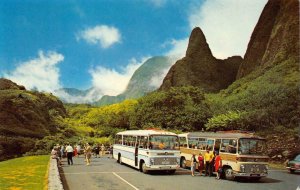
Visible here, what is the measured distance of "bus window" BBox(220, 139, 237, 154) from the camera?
22.2 m

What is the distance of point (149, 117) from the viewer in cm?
5912

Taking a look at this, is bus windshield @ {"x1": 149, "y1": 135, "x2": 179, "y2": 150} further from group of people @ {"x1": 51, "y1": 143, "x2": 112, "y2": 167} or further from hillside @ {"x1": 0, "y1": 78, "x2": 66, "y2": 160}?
hillside @ {"x1": 0, "y1": 78, "x2": 66, "y2": 160}

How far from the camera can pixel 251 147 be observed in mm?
22125

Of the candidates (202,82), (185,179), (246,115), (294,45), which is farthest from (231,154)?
(202,82)

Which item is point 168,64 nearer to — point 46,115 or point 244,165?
point 46,115

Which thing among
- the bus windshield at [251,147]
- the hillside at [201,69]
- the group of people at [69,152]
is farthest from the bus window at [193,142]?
the hillside at [201,69]

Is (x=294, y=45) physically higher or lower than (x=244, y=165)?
higher

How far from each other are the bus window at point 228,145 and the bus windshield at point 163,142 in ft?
10.2

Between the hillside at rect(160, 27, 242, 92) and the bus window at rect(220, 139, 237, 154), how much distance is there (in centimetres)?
10635

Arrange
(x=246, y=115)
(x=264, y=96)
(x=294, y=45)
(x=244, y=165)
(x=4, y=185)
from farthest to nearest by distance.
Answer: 1. (x=294, y=45)
2. (x=264, y=96)
3. (x=246, y=115)
4. (x=244, y=165)
5. (x=4, y=185)

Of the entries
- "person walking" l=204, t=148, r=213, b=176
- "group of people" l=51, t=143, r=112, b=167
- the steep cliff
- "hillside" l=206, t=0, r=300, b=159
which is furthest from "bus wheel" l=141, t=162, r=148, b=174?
the steep cliff

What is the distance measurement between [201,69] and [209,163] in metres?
113

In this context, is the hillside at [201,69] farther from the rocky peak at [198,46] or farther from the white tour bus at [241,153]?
the white tour bus at [241,153]

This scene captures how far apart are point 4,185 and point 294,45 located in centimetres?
7425
